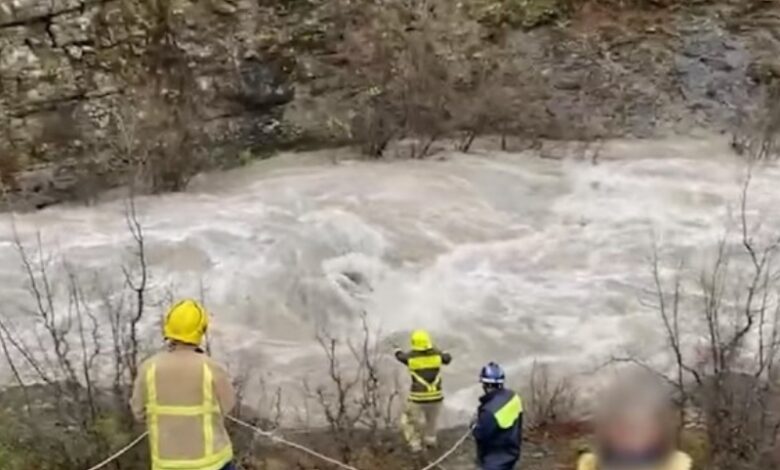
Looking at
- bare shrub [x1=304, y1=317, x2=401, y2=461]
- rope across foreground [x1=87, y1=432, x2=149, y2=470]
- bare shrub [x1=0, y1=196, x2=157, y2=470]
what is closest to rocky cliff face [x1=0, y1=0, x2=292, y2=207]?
bare shrub [x1=0, y1=196, x2=157, y2=470]

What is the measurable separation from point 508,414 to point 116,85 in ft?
34.1

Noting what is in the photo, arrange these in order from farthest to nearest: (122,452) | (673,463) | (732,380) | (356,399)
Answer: (356,399) < (732,380) < (122,452) < (673,463)

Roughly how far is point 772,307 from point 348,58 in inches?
317

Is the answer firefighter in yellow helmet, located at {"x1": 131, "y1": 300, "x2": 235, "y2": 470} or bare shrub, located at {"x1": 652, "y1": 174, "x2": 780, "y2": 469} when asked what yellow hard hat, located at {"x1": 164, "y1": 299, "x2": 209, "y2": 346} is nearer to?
firefighter in yellow helmet, located at {"x1": 131, "y1": 300, "x2": 235, "y2": 470}

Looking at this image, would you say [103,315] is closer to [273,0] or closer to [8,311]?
[8,311]

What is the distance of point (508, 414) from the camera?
299 inches

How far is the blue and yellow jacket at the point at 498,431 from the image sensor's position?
24.8 ft

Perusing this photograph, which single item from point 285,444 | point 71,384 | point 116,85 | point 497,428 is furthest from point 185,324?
point 116,85

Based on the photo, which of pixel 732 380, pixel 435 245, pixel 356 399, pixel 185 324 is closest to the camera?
pixel 185 324

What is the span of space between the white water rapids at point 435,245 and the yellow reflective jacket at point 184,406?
4.54m

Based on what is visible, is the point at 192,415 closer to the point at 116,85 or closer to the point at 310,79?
the point at 116,85

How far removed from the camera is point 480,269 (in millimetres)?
13758

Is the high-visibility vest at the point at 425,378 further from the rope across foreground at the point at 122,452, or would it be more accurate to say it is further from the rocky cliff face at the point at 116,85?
the rocky cliff face at the point at 116,85

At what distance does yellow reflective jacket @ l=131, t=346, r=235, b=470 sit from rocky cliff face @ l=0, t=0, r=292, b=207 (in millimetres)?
10274
